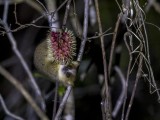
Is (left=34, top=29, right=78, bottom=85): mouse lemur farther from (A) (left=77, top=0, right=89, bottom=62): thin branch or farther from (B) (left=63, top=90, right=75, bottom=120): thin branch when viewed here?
(B) (left=63, top=90, right=75, bottom=120): thin branch

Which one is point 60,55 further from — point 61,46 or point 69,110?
point 69,110

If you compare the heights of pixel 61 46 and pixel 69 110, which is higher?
pixel 61 46

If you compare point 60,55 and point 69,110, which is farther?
point 69,110

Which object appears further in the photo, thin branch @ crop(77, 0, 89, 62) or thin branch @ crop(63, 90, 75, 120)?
thin branch @ crop(63, 90, 75, 120)

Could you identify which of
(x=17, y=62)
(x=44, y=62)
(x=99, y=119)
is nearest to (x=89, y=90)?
(x=99, y=119)

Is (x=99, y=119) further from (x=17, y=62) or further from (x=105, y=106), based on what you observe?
(x=105, y=106)

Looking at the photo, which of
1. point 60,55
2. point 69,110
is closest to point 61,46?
→ point 60,55

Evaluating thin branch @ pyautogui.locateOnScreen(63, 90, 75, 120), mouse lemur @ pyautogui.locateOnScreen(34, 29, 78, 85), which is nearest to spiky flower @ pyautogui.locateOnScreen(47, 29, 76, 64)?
mouse lemur @ pyautogui.locateOnScreen(34, 29, 78, 85)

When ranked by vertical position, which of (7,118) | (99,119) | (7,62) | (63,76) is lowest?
(99,119)
